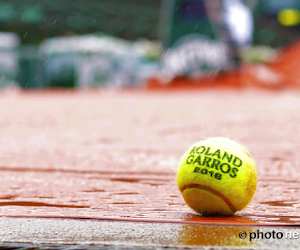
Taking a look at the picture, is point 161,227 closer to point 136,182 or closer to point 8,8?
point 136,182

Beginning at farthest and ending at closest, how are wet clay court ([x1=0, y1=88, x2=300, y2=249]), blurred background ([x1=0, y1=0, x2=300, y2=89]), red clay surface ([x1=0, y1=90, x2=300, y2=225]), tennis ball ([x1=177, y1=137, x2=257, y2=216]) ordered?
1. blurred background ([x1=0, y1=0, x2=300, y2=89])
2. red clay surface ([x1=0, y1=90, x2=300, y2=225])
3. tennis ball ([x1=177, y1=137, x2=257, y2=216])
4. wet clay court ([x1=0, y1=88, x2=300, y2=249])

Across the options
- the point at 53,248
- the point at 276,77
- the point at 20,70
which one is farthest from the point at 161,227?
the point at 20,70

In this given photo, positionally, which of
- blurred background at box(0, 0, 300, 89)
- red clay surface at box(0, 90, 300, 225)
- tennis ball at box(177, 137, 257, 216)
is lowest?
red clay surface at box(0, 90, 300, 225)

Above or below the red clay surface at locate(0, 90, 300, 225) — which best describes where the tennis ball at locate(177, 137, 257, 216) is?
above

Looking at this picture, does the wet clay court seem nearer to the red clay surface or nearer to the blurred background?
the red clay surface

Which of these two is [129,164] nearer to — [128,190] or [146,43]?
[128,190]

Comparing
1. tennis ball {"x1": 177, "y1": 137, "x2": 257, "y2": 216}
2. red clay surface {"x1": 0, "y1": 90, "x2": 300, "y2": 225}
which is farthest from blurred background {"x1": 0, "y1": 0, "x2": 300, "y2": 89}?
tennis ball {"x1": 177, "y1": 137, "x2": 257, "y2": 216}

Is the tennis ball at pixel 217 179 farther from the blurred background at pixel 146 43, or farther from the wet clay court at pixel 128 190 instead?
the blurred background at pixel 146 43
